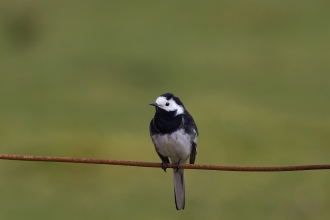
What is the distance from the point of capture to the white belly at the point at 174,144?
8.27 metres

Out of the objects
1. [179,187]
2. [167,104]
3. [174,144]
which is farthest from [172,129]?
[179,187]

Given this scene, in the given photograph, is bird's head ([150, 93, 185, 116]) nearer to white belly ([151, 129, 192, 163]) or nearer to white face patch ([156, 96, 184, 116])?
white face patch ([156, 96, 184, 116])

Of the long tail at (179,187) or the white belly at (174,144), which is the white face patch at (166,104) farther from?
the long tail at (179,187)

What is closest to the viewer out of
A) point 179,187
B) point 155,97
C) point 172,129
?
point 172,129

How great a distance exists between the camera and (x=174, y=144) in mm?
8297

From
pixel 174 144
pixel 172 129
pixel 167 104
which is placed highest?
pixel 167 104

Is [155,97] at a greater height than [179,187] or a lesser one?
lesser

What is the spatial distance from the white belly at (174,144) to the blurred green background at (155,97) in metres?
8.81

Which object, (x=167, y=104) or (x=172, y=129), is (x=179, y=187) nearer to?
(x=172, y=129)

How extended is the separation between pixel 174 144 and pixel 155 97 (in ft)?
54.8

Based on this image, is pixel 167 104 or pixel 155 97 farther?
pixel 155 97

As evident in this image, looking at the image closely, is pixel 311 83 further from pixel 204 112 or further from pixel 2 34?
pixel 2 34

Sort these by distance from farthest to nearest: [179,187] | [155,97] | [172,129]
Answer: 1. [155,97]
2. [179,187]
3. [172,129]

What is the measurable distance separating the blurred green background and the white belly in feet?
28.9
